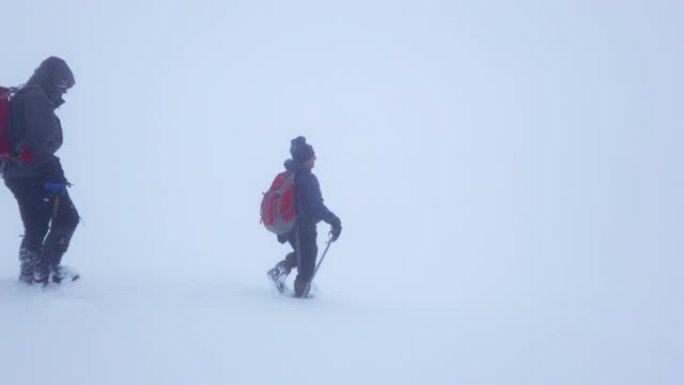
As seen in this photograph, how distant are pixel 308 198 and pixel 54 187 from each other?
3.14 metres

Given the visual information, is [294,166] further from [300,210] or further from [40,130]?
[40,130]

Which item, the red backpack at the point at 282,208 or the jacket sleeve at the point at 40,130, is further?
the red backpack at the point at 282,208

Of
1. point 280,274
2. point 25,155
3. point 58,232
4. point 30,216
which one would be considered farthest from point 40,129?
point 280,274

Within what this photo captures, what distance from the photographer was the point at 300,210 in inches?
362

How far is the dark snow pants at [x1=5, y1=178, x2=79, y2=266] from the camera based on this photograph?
23.7 ft

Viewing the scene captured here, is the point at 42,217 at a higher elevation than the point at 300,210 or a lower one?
lower

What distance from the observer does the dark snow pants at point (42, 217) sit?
7219 millimetres

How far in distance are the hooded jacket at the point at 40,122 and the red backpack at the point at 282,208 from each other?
269cm

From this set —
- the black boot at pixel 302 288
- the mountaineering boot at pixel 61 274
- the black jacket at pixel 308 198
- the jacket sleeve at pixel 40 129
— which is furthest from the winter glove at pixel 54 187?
the black boot at pixel 302 288

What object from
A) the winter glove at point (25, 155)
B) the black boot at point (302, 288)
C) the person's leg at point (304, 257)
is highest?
the winter glove at point (25, 155)

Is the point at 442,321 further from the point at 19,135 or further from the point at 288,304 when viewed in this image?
the point at 19,135

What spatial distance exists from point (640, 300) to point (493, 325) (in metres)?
45.1

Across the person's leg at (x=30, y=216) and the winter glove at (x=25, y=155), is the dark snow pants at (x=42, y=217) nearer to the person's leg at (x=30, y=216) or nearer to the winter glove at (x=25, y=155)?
the person's leg at (x=30, y=216)

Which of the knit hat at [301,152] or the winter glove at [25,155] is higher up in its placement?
the knit hat at [301,152]
